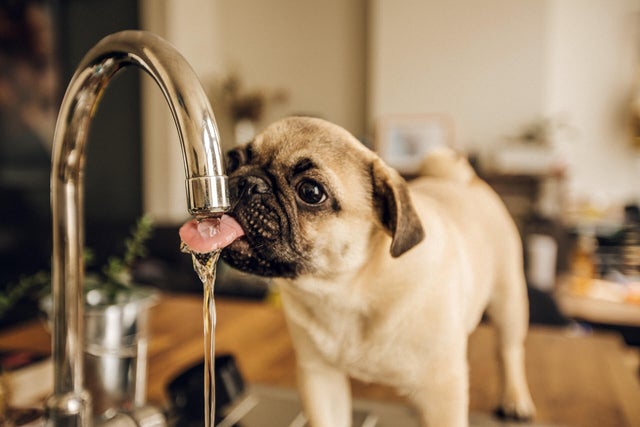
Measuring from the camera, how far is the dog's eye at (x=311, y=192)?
0.53m

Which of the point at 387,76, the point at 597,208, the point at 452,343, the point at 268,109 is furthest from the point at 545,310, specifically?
the point at 268,109

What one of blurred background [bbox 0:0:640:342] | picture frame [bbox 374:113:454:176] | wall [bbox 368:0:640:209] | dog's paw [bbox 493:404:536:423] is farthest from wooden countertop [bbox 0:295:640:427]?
wall [bbox 368:0:640:209]

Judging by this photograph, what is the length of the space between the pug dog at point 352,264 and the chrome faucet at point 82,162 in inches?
3.6

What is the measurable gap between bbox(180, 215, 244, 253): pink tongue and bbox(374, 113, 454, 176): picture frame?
3345mm

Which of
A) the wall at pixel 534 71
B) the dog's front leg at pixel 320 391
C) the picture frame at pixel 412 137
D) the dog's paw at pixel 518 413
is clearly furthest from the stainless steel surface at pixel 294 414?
the wall at pixel 534 71

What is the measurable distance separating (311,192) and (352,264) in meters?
0.09

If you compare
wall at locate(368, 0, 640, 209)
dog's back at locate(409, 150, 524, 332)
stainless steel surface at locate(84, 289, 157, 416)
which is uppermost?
wall at locate(368, 0, 640, 209)

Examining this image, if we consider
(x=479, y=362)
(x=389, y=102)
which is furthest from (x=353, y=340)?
(x=389, y=102)

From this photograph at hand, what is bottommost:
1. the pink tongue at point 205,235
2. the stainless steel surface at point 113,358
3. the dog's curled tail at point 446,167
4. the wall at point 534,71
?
the stainless steel surface at point 113,358

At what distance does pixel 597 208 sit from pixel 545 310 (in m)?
2.21

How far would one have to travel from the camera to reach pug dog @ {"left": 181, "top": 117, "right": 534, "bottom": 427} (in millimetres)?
525

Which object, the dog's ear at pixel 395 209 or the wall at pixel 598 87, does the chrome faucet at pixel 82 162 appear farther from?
the wall at pixel 598 87

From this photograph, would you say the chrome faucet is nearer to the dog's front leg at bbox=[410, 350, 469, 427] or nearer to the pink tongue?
the pink tongue

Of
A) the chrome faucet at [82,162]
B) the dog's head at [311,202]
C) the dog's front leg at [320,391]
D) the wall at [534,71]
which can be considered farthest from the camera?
the wall at [534,71]
